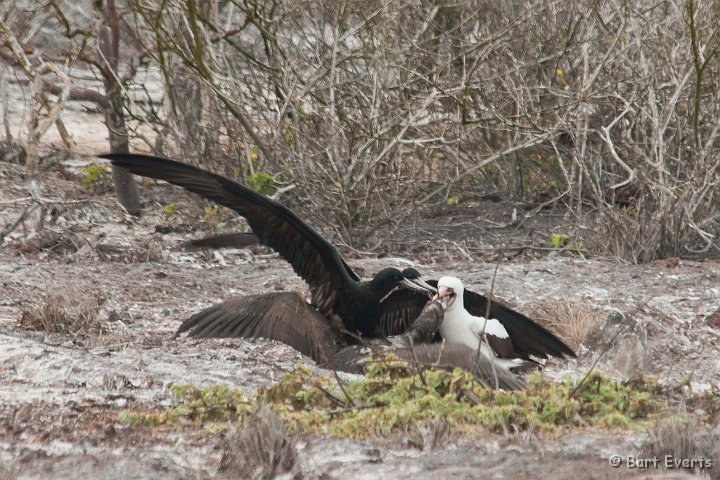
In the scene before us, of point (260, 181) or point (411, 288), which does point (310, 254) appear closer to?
point (411, 288)

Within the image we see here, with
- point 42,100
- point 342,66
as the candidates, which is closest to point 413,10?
point 342,66

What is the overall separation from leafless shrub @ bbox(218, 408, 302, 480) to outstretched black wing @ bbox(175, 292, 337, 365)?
1.77 metres

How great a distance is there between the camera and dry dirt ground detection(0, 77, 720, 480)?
350cm

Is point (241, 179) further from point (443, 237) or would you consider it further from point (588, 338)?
point (588, 338)

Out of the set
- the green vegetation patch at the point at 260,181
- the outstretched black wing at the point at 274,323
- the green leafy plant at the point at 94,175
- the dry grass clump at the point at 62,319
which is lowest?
the dry grass clump at the point at 62,319

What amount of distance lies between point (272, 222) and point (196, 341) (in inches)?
46.9

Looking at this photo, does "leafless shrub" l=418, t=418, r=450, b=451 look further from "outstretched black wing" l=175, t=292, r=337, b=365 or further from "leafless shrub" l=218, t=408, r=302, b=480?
"outstretched black wing" l=175, t=292, r=337, b=365

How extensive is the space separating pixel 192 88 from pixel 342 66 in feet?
5.92

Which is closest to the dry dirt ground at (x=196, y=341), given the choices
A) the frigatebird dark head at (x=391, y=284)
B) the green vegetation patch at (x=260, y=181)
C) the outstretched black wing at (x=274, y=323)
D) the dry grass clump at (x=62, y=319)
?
the dry grass clump at (x=62, y=319)

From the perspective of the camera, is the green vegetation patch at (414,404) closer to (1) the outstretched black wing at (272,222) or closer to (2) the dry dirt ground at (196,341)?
(2) the dry dirt ground at (196,341)

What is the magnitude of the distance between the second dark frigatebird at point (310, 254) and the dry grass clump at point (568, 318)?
1269 millimetres

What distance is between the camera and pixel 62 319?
591 centimetres

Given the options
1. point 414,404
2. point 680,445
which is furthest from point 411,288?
point 680,445

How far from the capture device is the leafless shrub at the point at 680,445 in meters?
3.37
